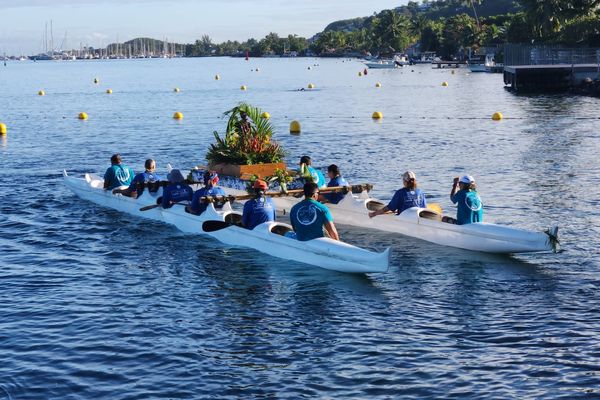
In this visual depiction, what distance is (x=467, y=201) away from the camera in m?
20.1

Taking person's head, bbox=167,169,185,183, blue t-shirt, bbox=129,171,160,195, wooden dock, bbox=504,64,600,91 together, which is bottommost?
blue t-shirt, bbox=129,171,160,195

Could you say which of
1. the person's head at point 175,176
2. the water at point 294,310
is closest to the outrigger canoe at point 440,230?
the water at point 294,310

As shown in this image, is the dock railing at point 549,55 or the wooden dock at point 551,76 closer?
the wooden dock at point 551,76

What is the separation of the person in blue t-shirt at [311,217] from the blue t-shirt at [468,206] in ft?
11.7

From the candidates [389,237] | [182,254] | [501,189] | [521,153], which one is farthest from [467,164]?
[182,254]

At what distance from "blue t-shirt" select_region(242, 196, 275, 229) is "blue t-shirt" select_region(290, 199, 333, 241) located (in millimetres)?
1771

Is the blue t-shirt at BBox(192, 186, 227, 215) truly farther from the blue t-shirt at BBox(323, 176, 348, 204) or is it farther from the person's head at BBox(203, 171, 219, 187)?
the blue t-shirt at BBox(323, 176, 348, 204)

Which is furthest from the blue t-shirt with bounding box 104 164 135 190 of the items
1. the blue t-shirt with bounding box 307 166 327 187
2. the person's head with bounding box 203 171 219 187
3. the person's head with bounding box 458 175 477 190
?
the person's head with bounding box 458 175 477 190

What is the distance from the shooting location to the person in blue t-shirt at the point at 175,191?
2402 centimetres

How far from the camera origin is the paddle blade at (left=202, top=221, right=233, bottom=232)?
70.8 ft

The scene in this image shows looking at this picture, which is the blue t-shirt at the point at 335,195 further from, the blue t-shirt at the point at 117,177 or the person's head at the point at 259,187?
the blue t-shirt at the point at 117,177

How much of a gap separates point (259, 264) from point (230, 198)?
306 cm

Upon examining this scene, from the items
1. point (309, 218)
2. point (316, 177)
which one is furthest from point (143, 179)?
point (309, 218)

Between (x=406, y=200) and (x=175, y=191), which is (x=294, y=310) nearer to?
(x=406, y=200)
